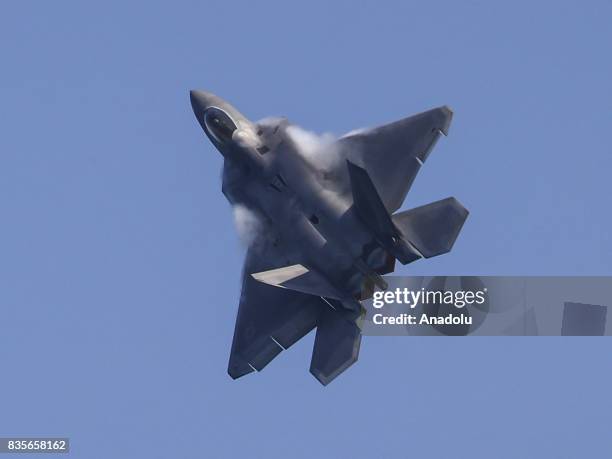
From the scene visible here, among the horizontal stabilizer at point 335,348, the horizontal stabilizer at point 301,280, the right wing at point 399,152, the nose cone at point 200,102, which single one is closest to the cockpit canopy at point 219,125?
the nose cone at point 200,102

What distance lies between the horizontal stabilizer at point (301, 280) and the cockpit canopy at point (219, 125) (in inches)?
297

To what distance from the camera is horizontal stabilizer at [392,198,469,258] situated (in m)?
48.8

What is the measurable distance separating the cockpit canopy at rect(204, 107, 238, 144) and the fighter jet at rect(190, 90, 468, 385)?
0.05 m

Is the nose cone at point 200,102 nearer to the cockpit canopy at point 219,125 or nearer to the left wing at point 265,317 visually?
the cockpit canopy at point 219,125

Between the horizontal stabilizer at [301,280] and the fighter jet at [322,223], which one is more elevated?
the fighter jet at [322,223]

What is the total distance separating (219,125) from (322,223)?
755 cm

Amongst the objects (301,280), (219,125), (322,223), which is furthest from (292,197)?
(219,125)

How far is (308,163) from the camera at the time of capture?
5200 centimetres

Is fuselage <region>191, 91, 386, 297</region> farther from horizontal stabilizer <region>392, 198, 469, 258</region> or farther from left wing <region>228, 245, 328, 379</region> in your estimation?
left wing <region>228, 245, 328, 379</region>

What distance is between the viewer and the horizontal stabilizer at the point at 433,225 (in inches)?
1921

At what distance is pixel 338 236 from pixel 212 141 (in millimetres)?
8790

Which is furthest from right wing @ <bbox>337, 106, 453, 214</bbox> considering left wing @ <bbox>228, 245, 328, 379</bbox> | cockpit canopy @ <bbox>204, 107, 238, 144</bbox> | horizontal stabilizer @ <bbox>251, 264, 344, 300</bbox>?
cockpit canopy @ <bbox>204, 107, 238, 144</bbox>

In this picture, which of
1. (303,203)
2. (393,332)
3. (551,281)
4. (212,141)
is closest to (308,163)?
(303,203)

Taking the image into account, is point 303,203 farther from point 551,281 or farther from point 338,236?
point 551,281
